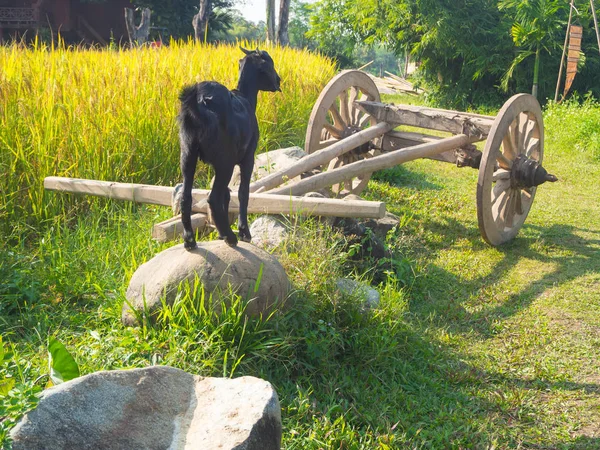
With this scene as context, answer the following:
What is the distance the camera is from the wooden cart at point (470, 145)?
5086 millimetres

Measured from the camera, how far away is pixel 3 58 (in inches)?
265

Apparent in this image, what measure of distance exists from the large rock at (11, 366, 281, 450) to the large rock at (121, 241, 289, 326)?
2.59 ft

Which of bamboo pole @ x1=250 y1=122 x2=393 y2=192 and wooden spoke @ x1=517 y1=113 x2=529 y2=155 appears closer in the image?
bamboo pole @ x1=250 y1=122 x2=393 y2=192

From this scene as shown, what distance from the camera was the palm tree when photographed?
43.6 feet

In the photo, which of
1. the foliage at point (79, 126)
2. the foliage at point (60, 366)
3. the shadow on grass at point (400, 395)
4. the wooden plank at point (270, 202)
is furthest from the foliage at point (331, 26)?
the foliage at point (60, 366)

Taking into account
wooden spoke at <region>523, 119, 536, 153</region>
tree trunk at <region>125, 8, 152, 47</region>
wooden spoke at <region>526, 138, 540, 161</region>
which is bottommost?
wooden spoke at <region>526, 138, 540, 161</region>

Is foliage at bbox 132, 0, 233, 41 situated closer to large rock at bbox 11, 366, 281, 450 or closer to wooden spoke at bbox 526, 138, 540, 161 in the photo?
wooden spoke at bbox 526, 138, 540, 161

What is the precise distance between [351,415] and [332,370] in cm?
32

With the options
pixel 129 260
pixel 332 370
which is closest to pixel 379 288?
pixel 332 370

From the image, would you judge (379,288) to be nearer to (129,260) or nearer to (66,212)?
(129,260)

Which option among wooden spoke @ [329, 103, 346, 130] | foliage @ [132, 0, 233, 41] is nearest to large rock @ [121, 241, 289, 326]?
wooden spoke @ [329, 103, 346, 130]

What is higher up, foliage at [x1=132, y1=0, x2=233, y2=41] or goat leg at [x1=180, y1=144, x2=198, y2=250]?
foliage at [x1=132, y1=0, x2=233, y2=41]

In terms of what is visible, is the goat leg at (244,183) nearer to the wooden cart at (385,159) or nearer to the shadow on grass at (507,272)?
the wooden cart at (385,159)

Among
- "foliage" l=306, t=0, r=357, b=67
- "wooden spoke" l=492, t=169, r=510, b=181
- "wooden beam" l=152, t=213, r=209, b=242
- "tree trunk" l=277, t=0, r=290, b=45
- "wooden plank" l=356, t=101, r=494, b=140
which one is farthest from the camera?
"foliage" l=306, t=0, r=357, b=67
